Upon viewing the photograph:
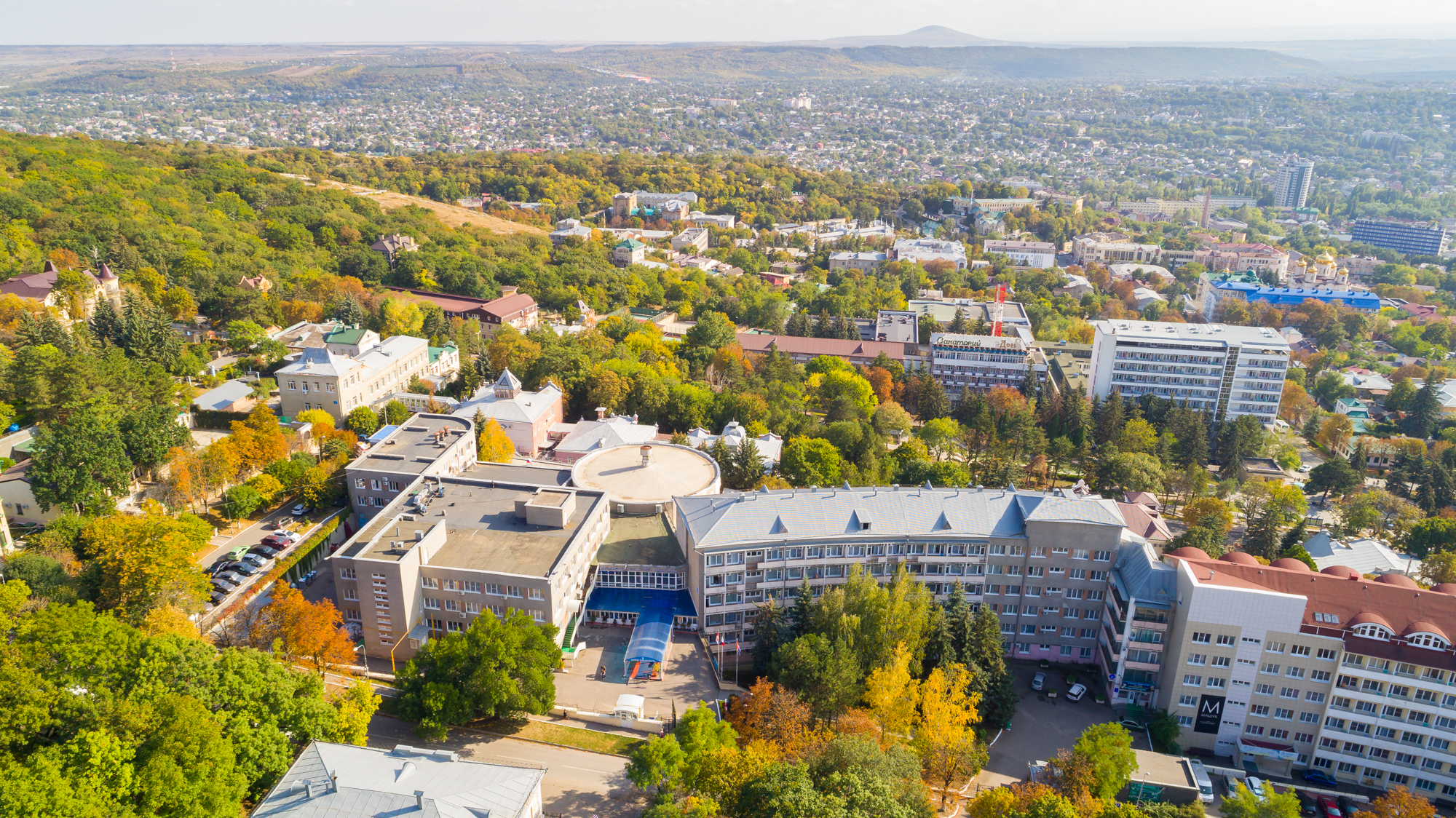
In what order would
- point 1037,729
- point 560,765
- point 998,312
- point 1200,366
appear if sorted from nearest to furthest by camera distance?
point 560,765 → point 1037,729 → point 1200,366 → point 998,312

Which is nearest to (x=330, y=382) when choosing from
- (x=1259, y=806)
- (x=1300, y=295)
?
(x=1259, y=806)

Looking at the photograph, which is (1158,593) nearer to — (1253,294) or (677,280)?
(677,280)

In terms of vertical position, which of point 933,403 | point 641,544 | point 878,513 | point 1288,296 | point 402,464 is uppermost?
point 878,513

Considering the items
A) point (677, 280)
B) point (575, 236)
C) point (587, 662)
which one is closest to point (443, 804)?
point (587, 662)

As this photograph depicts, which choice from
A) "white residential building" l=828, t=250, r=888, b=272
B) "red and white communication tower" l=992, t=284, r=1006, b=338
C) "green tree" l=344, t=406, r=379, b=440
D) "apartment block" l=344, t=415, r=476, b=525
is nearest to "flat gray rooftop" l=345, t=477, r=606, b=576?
"apartment block" l=344, t=415, r=476, b=525

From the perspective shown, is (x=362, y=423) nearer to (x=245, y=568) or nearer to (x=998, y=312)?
(x=245, y=568)

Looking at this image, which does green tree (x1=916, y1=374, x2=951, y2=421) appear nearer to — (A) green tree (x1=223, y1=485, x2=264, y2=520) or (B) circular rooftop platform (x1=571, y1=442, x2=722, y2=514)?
(B) circular rooftop platform (x1=571, y1=442, x2=722, y2=514)

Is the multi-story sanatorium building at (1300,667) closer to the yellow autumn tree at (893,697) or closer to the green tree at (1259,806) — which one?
the green tree at (1259,806)
